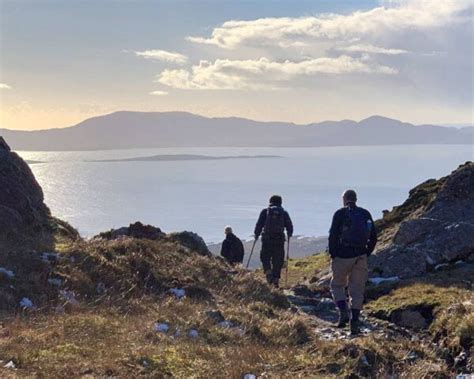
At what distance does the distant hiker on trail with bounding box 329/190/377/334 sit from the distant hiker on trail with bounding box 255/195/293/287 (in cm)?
475

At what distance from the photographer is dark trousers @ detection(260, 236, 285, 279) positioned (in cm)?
1627

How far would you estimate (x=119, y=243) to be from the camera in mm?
14625

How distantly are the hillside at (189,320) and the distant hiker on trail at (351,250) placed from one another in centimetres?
73

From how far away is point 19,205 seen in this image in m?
15.1

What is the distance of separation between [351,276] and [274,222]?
5.15 metres

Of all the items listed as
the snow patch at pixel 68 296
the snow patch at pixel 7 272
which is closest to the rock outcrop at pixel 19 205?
the snow patch at pixel 7 272

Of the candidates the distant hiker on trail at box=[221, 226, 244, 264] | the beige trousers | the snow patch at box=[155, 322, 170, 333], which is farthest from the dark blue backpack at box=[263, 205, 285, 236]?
the snow patch at box=[155, 322, 170, 333]

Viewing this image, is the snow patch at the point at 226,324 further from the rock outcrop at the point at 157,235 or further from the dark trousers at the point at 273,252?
the rock outcrop at the point at 157,235

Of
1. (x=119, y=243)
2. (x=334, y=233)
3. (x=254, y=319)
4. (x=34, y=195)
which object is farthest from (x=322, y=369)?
(x=34, y=195)

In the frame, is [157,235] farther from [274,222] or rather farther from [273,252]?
[274,222]

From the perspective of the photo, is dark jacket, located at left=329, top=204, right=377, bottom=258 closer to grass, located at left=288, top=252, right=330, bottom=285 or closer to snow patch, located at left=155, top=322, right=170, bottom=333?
snow patch, located at left=155, top=322, right=170, bottom=333

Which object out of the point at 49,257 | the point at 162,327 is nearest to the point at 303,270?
the point at 49,257

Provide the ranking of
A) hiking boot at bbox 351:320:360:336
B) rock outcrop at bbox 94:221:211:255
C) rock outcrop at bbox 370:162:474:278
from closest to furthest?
1. hiking boot at bbox 351:320:360:336
2. rock outcrop at bbox 370:162:474:278
3. rock outcrop at bbox 94:221:211:255

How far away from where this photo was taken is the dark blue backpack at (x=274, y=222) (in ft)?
52.9
